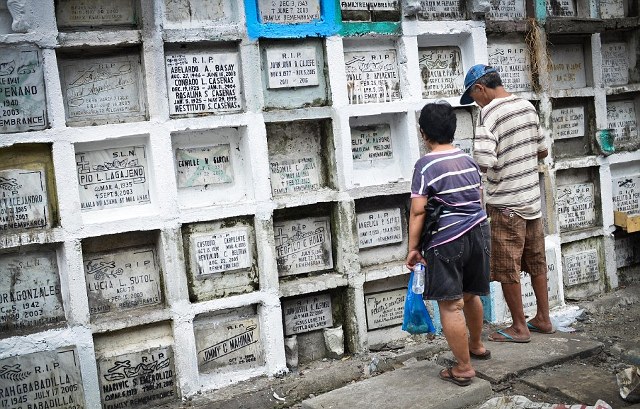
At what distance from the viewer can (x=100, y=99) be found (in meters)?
4.21

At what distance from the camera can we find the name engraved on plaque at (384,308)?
4980mm

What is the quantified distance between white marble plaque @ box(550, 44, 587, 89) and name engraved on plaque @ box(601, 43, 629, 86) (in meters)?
0.26

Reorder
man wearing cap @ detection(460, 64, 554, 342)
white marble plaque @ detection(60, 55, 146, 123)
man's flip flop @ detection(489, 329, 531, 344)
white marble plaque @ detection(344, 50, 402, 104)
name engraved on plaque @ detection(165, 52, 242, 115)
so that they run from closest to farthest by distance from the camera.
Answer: white marble plaque @ detection(60, 55, 146, 123) < name engraved on plaque @ detection(165, 52, 242, 115) < man wearing cap @ detection(460, 64, 554, 342) < man's flip flop @ detection(489, 329, 531, 344) < white marble plaque @ detection(344, 50, 402, 104)

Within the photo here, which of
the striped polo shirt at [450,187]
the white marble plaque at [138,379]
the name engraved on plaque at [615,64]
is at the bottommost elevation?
the white marble plaque at [138,379]

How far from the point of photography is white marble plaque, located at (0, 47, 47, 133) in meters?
3.87

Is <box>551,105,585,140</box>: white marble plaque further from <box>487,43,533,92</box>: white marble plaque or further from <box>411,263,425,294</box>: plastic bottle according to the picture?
<box>411,263,425,294</box>: plastic bottle

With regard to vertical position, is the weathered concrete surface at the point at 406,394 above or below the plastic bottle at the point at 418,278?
below

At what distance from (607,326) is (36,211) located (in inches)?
166

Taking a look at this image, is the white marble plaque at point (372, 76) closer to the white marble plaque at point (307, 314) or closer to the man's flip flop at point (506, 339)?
the white marble plaque at point (307, 314)

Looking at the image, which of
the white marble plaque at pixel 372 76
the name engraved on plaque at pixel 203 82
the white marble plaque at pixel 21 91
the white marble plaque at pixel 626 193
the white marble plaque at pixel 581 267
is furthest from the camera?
the white marble plaque at pixel 626 193

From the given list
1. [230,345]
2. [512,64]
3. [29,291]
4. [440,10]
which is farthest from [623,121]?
[29,291]

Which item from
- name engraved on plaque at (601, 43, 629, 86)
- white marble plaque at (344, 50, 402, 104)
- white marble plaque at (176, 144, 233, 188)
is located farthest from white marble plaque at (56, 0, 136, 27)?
name engraved on plaque at (601, 43, 629, 86)

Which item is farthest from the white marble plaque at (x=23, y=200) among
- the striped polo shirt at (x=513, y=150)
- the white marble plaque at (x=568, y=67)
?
the white marble plaque at (x=568, y=67)

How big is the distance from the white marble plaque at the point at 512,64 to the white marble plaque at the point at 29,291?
368cm
